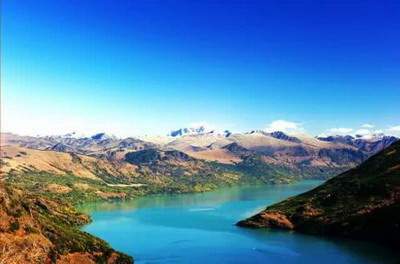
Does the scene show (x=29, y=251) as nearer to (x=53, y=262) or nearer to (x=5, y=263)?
(x=53, y=262)

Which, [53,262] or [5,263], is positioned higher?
[5,263]

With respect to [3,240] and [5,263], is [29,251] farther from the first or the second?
[5,263]

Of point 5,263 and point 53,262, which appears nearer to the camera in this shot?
point 5,263

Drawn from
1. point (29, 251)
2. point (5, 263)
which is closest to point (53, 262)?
point (29, 251)

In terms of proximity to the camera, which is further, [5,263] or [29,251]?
[29,251]

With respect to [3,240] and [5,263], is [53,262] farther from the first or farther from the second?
[5,263]

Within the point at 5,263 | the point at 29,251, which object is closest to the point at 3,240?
the point at 29,251

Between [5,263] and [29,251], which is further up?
[5,263]
